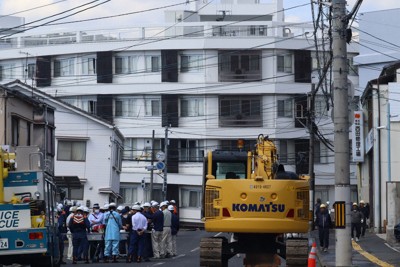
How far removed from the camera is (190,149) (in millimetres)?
71375

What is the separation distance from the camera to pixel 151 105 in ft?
234

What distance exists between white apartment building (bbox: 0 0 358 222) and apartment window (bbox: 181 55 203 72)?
7 centimetres

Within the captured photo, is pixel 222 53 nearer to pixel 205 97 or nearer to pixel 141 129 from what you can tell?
pixel 205 97

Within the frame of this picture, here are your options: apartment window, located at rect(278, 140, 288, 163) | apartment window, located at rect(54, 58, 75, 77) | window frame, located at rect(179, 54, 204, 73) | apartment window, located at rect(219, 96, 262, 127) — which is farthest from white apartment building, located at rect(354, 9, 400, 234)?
apartment window, located at rect(54, 58, 75, 77)

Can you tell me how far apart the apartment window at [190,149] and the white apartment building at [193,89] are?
0.07 m

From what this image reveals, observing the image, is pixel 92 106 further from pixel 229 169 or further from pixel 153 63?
pixel 229 169

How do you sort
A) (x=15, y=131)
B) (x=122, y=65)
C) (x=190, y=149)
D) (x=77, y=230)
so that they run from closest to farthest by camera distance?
(x=77, y=230), (x=15, y=131), (x=190, y=149), (x=122, y=65)

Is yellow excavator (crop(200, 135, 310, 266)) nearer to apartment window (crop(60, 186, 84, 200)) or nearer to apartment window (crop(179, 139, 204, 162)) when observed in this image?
apartment window (crop(60, 186, 84, 200))

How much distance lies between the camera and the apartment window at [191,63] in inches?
2773

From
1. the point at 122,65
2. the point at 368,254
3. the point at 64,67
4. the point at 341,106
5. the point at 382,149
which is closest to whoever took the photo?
the point at 341,106

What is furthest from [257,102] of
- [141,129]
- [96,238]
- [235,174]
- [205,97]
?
[235,174]

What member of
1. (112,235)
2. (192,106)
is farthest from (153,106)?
(112,235)

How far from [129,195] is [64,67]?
33.6ft

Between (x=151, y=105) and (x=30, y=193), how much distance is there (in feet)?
158
